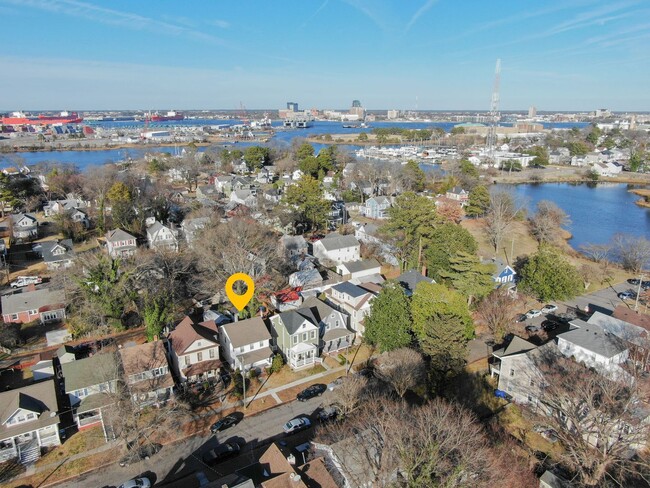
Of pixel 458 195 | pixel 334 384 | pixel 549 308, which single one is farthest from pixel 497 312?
pixel 458 195

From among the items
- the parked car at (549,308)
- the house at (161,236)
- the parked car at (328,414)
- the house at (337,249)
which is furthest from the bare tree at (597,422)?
the house at (161,236)

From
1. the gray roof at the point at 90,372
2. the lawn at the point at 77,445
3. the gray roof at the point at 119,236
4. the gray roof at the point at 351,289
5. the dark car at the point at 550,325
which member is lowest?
the lawn at the point at 77,445

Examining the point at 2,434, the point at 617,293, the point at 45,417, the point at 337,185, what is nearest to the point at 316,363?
the point at 45,417

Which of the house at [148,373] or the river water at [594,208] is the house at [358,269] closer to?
the house at [148,373]

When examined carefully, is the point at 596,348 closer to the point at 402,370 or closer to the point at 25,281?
the point at 402,370

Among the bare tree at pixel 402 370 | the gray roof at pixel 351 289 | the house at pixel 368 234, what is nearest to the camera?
the bare tree at pixel 402 370

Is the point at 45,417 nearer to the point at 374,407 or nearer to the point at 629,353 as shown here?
the point at 374,407

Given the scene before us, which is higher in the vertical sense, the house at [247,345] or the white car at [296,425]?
the house at [247,345]

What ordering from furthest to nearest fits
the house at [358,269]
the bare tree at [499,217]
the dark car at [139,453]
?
1. the bare tree at [499,217]
2. the house at [358,269]
3. the dark car at [139,453]
